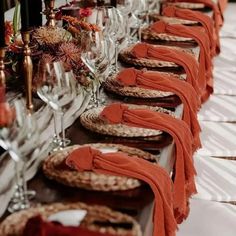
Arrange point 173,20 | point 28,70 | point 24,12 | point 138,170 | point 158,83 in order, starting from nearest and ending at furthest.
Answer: point 138,170
point 24,12
point 28,70
point 158,83
point 173,20

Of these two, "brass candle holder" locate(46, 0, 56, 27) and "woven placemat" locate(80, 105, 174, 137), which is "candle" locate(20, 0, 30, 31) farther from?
"brass candle holder" locate(46, 0, 56, 27)

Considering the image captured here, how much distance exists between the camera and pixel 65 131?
1.63 meters

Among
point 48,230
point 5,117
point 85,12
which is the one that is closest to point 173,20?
point 85,12

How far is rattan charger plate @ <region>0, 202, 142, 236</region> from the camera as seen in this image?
3.50 ft

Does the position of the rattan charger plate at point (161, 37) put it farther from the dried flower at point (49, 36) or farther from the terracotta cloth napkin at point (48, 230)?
the terracotta cloth napkin at point (48, 230)

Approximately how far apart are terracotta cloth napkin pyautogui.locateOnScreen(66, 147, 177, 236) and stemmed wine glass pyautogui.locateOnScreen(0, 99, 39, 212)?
12 cm

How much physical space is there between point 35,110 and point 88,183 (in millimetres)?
426

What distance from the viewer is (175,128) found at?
5.23 feet

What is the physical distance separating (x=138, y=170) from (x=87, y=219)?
225 mm

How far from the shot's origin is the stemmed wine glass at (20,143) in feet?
3.88

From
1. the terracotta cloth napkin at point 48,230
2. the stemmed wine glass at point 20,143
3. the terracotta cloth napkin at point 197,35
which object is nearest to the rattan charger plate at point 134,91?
the stemmed wine glass at point 20,143

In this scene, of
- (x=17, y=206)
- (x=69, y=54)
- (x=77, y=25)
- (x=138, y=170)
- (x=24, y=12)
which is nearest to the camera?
(x=17, y=206)

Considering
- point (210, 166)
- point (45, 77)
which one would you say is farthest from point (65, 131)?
point (210, 166)

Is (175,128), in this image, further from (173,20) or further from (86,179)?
(173,20)
